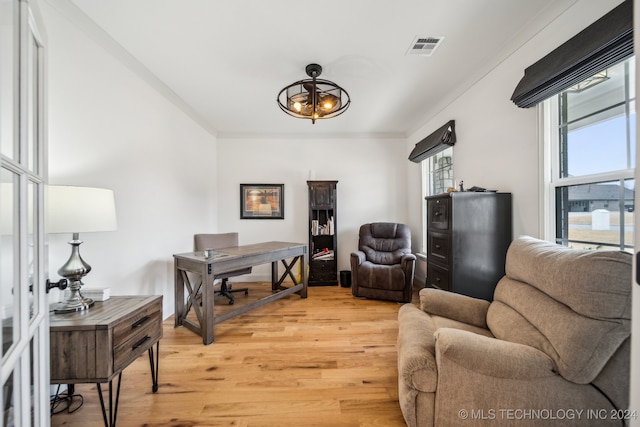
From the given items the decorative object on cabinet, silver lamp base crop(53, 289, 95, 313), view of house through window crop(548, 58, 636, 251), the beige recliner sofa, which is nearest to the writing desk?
silver lamp base crop(53, 289, 95, 313)

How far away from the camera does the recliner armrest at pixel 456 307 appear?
5.29 feet

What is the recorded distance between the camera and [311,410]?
1.44 meters

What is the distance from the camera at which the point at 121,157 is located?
2041 mm

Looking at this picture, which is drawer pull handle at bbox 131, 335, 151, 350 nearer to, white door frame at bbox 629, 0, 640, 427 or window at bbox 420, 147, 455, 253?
white door frame at bbox 629, 0, 640, 427

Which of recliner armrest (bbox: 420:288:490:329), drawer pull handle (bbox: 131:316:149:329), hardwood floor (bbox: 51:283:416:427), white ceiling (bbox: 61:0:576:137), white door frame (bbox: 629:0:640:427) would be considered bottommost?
hardwood floor (bbox: 51:283:416:427)

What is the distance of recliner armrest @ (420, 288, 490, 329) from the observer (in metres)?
1.61

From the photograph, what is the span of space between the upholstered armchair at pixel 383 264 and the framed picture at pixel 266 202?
5.03 feet

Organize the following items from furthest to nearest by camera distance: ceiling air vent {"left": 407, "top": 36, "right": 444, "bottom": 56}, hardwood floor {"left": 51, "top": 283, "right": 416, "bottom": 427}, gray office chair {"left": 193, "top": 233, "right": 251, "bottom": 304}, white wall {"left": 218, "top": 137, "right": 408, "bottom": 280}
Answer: white wall {"left": 218, "top": 137, "right": 408, "bottom": 280} → gray office chair {"left": 193, "top": 233, "right": 251, "bottom": 304} → ceiling air vent {"left": 407, "top": 36, "right": 444, "bottom": 56} → hardwood floor {"left": 51, "top": 283, "right": 416, "bottom": 427}

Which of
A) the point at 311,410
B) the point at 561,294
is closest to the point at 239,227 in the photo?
the point at 311,410

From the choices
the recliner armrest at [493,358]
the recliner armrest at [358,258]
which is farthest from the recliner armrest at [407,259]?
the recliner armrest at [493,358]

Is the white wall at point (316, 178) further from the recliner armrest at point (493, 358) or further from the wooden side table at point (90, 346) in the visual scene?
the recliner armrest at point (493, 358)

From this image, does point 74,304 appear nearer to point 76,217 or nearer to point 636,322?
point 76,217

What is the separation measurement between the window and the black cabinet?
965 millimetres

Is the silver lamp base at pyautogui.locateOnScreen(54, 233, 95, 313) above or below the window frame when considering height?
below
